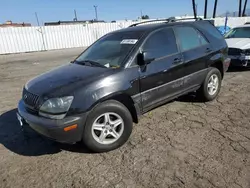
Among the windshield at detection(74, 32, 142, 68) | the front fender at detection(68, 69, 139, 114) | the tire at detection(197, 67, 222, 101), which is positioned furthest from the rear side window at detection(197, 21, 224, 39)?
the front fender at detection(68, 69, 139, 114)

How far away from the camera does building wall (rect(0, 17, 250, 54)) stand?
19.5 meters

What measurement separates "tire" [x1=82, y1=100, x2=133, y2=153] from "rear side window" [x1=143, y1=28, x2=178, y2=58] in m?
1.15

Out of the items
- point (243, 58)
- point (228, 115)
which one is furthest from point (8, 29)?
point (228, 115)

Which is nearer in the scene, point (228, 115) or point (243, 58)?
point (228, 115)

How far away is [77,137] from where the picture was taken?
3055mm

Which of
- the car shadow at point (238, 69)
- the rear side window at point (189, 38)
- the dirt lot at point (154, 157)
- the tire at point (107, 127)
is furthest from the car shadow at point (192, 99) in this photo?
the car shadow at point (238, 69)

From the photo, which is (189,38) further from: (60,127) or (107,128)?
(60,127)

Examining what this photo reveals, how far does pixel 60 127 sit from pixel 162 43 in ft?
7.41

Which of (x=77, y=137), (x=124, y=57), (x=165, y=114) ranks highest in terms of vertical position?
(x=124, y=57)

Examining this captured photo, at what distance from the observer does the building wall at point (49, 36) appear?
64.0ft

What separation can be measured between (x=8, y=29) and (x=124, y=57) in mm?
18934

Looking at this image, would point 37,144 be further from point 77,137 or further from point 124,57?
point 124,57

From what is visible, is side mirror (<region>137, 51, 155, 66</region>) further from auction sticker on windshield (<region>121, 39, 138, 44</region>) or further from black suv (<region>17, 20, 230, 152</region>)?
auction sticker on windshield (<region>121, 39, 138, 44</region>)

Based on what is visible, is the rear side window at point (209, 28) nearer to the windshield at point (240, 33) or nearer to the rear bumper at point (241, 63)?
the rear bumper at point (241, 63)
